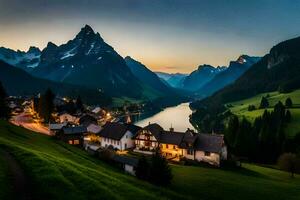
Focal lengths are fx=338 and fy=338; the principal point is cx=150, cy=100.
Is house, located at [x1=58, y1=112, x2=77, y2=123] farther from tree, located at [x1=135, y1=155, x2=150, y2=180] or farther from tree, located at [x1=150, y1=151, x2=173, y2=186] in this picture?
tree, located at [x1=150, y1=151, x2=173, y2=186]

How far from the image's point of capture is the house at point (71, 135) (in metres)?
105

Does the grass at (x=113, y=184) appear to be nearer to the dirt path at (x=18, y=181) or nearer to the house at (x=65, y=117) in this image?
the dirt path at (x=18, y=181)

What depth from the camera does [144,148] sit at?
10481 centimetres

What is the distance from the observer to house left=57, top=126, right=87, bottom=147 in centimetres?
10544

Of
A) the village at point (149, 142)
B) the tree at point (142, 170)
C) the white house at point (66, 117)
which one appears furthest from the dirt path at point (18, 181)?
the white house at point (66, 117)

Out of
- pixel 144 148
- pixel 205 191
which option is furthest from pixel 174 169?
pixel 144 148

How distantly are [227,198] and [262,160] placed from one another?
73.5 meters

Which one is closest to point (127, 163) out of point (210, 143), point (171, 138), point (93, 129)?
point (210, 143)

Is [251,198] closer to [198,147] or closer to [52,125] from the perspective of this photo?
[198,147]

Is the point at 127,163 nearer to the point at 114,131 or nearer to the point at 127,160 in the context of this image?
the point at 127,160

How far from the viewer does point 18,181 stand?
33375mm

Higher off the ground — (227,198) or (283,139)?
(283,139)

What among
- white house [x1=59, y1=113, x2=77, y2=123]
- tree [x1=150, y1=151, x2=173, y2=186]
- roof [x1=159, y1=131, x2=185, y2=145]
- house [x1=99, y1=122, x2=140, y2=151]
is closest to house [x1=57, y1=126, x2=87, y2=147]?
house [x1=99, y1=122, x2=140, y2=151]

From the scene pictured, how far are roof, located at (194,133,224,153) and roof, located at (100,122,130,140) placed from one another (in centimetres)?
2475
